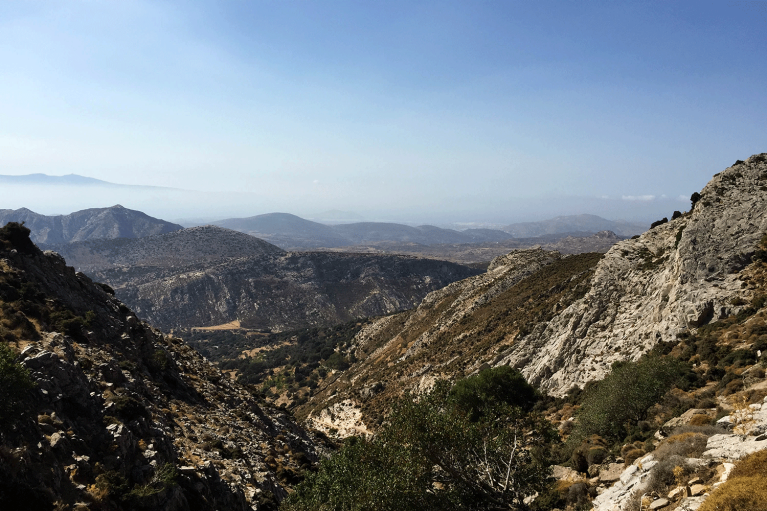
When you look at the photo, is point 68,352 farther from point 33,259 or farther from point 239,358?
point 239,358

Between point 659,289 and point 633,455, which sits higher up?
point 659,289

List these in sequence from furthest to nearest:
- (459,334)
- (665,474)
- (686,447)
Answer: (459,334), (686,447), (665,474)

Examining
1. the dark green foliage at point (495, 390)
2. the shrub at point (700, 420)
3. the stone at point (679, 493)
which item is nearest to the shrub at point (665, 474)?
the stone at point (679, 493)

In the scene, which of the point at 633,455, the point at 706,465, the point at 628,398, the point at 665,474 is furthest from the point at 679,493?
the point at 628,398

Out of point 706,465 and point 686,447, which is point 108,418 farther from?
point 686,447

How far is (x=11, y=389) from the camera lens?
1341 cm

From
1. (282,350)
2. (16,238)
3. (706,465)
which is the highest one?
(16,238)

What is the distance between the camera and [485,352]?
146 feet

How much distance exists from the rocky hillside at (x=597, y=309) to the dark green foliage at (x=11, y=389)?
107ft

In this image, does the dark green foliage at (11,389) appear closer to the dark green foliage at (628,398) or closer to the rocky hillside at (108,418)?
the rocky hillside at (108,418)

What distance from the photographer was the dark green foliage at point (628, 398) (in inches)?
780

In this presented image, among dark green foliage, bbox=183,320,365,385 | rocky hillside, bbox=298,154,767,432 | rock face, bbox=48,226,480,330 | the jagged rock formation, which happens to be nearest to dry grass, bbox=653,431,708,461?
rocky hillside, bbox=298,154,767,432

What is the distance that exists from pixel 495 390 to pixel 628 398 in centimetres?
1216

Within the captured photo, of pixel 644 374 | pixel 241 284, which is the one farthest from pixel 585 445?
pixel 241 284
